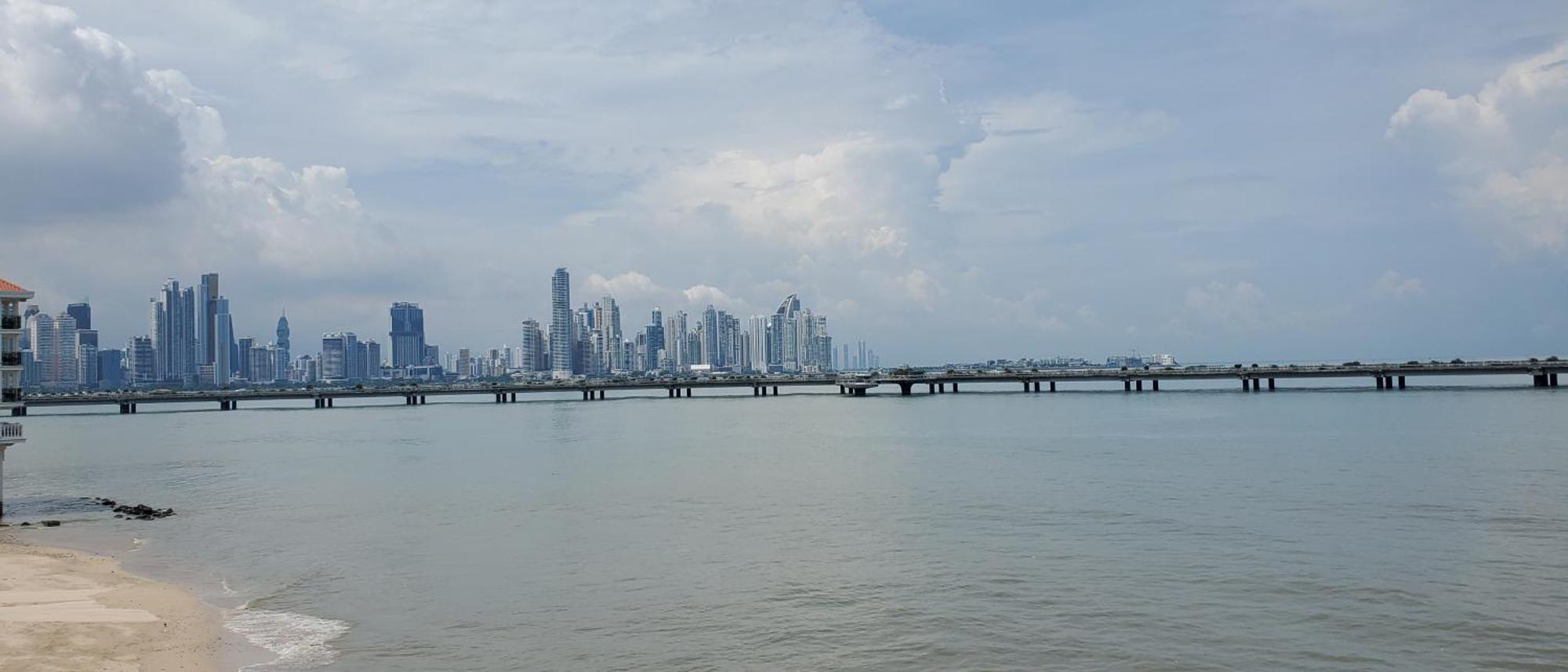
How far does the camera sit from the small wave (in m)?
19.0

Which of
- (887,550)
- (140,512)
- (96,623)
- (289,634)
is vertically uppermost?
(96,623)

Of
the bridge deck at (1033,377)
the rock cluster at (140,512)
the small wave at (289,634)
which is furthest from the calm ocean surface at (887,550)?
the bridge deck at (1033,377)

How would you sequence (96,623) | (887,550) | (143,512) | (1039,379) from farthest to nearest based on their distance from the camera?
1. (1039,379)
2. (143,512)
3. (887,550)
4. (96,623)

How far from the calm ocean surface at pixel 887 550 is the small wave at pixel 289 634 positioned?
11 centimetres

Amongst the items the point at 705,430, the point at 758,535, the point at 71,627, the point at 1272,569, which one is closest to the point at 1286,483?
the point at 1272,569

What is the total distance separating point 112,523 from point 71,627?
22.1 metres

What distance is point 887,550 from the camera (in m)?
29.1

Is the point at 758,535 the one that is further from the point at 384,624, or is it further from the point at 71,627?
the point at 71,627

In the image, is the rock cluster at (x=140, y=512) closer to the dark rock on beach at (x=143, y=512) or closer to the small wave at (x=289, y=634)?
the dark rock on beach at (x=143, y=512)

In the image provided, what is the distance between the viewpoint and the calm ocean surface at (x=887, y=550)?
19.5 meters

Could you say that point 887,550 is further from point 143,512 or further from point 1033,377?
point 1033,377

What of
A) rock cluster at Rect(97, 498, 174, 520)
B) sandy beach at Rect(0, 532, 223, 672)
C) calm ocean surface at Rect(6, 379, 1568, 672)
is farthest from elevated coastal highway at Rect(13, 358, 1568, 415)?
sandy beach at Rect(0, 532, 223, 672)

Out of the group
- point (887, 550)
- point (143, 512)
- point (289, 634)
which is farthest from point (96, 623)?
point (143, 512)

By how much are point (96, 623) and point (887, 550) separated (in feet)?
62.6
